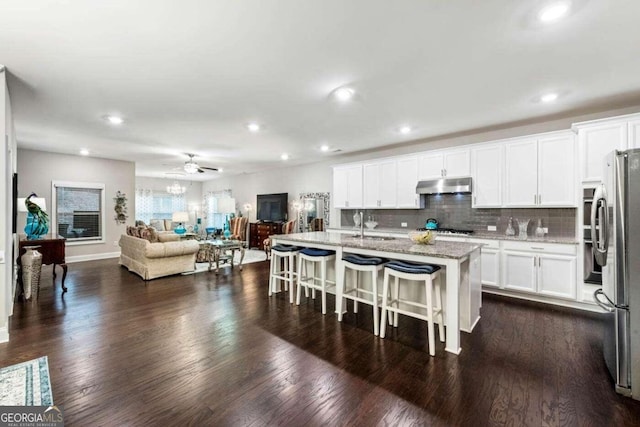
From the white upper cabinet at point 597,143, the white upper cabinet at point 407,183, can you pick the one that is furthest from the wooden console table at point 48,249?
the white upper cabinet at point 597,143

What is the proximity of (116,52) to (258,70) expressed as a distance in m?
1.22

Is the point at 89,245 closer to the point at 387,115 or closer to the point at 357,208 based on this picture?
the point at 357,208

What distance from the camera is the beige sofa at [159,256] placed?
506 centimetres

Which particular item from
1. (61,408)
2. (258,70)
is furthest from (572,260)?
(61,408)

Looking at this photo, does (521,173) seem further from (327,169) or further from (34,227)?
(34,227)

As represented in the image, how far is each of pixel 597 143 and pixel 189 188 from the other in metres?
13.1

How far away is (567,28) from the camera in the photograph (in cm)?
212

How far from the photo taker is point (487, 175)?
454 cm

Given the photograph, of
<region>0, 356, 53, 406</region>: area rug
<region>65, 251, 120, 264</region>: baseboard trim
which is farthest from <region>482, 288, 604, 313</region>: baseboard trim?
Answer: <region>65, 251, 120, 264</region>: baseboard trim

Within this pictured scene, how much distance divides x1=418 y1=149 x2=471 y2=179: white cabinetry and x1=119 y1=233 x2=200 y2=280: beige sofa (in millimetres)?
4683

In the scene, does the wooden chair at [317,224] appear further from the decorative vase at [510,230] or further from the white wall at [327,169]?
the decorative vase at [510,230]

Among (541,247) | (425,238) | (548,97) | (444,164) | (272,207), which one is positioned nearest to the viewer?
(425,238)

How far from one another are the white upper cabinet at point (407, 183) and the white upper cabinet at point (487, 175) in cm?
99

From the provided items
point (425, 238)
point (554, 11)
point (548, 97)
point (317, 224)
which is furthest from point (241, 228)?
point (554, 11)
